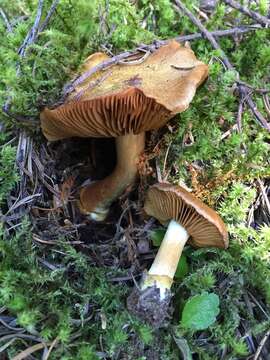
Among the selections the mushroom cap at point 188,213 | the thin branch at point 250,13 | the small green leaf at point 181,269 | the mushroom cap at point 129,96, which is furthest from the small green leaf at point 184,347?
the thin branch at point 250,13

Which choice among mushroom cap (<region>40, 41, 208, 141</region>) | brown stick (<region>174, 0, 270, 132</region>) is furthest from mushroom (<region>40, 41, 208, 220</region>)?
brown stick (<region>174, 0, 270, 132</region>)

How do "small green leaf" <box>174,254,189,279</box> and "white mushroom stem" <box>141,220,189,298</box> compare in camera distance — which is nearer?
"white mushroom stem" <box>141,220,189,298</box>

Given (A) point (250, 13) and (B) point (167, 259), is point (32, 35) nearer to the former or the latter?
(A) point (250, 13)

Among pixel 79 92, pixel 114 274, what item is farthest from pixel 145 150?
pixel 114 274

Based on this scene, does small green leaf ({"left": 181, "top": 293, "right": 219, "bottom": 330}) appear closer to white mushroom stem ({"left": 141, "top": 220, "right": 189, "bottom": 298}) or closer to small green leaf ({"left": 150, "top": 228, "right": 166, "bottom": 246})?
white mushroom stem ({"left": 141, "top": 220, "right": 189, "bottom": 298})

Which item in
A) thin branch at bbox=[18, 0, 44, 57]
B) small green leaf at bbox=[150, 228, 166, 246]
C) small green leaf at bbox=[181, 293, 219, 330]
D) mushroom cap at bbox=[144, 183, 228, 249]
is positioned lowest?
small green leaf at bbox=[181, 293, 219, 330]

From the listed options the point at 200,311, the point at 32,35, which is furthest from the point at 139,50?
the point at 200,311
